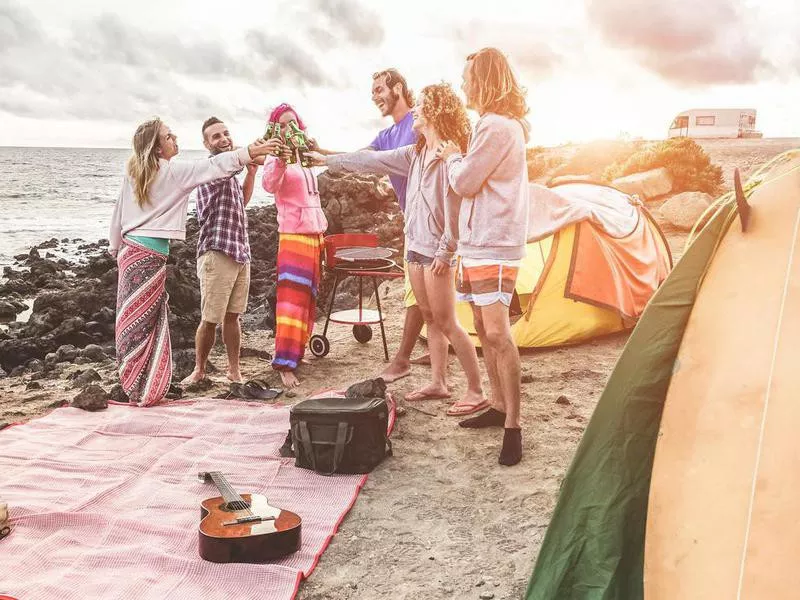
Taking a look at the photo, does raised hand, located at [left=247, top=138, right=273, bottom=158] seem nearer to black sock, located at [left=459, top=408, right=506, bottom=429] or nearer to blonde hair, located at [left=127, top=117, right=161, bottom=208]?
blonde hair, located at [left=127, top=117, right=161, bottom=208]

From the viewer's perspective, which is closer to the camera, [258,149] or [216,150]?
[258,149]

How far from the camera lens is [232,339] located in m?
6.20

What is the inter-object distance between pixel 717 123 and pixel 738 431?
40260mm

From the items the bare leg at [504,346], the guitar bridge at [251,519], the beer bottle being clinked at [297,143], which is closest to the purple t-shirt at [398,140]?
the beer bottle being clinked at [297,143]

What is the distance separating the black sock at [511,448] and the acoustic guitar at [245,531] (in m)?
1.39

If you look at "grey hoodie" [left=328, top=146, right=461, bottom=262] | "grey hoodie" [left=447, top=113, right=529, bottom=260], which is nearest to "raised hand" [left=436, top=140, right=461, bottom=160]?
"grey hoodie" [left=447, top=113, right=529, bottom=260]

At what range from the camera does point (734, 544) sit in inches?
85.4

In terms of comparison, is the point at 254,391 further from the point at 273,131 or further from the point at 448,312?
the point at 273,131

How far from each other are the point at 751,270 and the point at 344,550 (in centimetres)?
221

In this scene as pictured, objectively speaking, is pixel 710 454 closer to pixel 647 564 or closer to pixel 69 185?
pixel 647 564

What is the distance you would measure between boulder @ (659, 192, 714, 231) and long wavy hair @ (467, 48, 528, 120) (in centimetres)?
992

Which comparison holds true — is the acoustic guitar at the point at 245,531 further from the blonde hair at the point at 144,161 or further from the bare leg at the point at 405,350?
the blonde hair at the point at 144,161

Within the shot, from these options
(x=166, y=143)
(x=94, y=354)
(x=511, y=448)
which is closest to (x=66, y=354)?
(x=94, y=354)

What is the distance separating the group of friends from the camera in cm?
403
